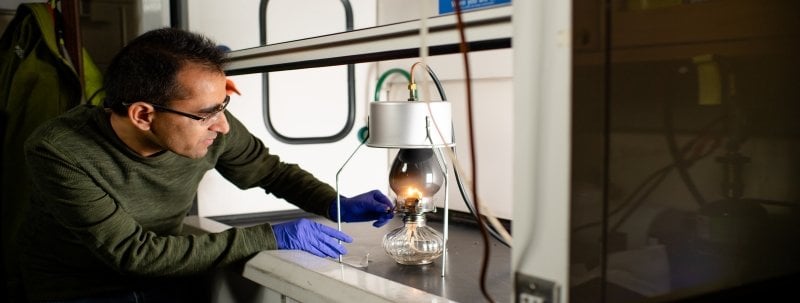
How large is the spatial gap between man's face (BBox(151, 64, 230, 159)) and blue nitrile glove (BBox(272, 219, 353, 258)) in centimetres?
27

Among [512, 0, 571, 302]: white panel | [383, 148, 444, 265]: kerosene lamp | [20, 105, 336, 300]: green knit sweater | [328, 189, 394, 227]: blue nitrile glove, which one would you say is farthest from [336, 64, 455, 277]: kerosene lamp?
[512, 0, 571, 302]: white panel

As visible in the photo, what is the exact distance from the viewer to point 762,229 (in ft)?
2.96

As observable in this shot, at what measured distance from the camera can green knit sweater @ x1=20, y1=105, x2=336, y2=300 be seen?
1397 millimetres

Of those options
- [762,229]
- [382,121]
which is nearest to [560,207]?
[762,229]

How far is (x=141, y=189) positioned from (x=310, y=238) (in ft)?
1.48

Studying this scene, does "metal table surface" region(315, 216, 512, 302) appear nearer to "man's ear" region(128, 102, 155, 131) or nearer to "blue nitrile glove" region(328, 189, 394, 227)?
"blue nitrile glove" region(328, 189, 394, 227)

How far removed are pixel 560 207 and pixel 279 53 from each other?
0.77 m

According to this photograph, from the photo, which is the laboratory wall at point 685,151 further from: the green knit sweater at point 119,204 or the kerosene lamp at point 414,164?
the green knit sweater at point 119,204

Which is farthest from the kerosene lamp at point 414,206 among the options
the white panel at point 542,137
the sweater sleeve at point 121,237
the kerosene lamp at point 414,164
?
the white panel at point 542,137

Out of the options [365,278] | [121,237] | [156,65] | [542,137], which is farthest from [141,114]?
[542,137]

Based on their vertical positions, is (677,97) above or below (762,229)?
above

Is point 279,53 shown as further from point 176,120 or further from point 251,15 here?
point 251,15

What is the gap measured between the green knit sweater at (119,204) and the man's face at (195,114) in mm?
101

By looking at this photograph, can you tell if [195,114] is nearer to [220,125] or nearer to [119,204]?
[220,125]
